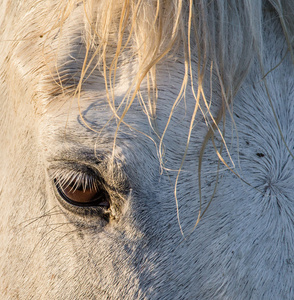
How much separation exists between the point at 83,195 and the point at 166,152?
23 centimetres

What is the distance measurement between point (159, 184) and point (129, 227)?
123 mm

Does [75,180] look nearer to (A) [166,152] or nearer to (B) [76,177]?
(B) [76,177]

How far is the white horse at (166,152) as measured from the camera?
3.11 feet

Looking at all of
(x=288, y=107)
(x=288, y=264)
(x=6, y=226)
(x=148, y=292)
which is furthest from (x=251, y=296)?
(x=6, y=226)

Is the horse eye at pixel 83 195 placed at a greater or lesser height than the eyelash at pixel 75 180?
lesser

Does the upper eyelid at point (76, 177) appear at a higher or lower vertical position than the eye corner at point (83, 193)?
higher

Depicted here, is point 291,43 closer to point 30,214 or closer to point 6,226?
point 30,214

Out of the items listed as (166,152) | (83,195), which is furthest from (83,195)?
(166,152)

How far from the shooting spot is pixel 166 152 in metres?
0.98

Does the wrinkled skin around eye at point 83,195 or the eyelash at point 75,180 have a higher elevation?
the eyelash at point 75,180

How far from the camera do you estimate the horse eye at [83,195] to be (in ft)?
3.31

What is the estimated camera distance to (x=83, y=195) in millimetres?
1019

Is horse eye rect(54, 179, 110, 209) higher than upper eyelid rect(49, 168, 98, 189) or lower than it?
lower

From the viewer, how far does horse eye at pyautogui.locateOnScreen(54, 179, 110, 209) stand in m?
1.01
